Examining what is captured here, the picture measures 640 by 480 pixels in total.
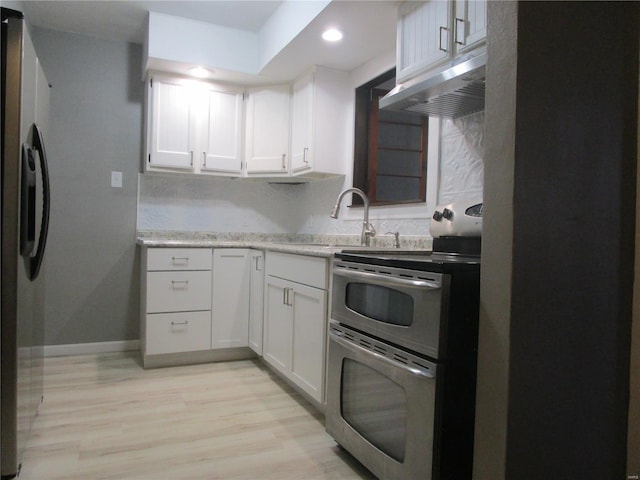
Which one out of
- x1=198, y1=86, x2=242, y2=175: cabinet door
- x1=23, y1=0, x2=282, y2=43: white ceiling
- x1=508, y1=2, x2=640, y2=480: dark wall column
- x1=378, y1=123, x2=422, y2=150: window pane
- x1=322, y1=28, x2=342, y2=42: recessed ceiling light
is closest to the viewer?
x1=508, y1=2, x2=640, y2=480: dark wall column

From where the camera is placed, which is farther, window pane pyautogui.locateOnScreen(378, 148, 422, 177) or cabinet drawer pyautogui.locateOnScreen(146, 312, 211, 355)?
window pane pyautogui.locateOnScreen(378, 148, 422, 177)

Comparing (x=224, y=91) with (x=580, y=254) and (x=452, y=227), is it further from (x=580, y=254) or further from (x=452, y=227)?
(x=580, y=254)

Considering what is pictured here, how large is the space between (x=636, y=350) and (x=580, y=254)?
0.36 meters

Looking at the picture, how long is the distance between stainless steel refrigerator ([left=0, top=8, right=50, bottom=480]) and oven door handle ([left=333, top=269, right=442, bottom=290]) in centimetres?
118

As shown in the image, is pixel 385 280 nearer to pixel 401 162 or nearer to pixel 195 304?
pixel 195 304

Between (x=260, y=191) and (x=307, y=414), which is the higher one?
(x=260, y=191)

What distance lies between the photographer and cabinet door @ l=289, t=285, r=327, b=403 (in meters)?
2.06

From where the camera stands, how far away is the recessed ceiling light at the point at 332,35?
95.7 inches

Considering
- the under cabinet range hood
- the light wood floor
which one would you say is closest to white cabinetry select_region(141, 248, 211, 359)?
the light wood floor

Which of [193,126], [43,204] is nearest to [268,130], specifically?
[193,126]

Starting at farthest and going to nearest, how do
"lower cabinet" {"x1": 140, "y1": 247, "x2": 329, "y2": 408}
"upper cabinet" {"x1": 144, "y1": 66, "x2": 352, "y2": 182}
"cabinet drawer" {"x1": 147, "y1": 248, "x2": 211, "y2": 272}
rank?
"upper cabinet" {"x1": 144, "y1": 66, "x2": 352, "y2": 182}
"cabinet drawer" {"x1": 147, "y1": 248, "x2": 211, "y2": 272}
"lower cabinet" {"x1": 140, "y1": 247, "x2": 329, "y2": 408}

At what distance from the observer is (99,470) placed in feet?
5.56

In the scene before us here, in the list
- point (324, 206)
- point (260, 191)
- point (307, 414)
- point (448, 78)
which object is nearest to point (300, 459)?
point (307, 414)

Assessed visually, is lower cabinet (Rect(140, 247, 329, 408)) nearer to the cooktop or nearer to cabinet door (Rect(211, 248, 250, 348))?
cabinet door (Rect(211, 248, 250, 348))
